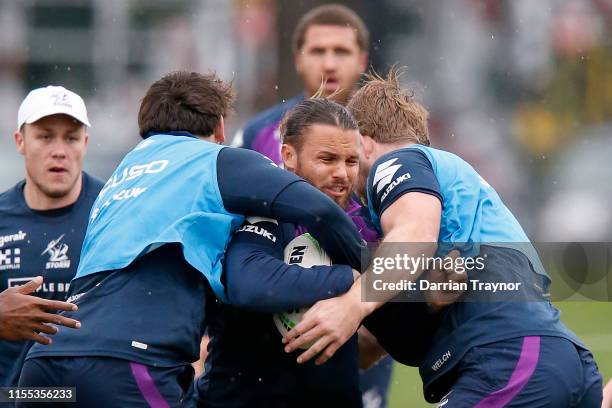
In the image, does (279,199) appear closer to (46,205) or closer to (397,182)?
(397,182)

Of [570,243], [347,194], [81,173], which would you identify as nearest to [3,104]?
[570,243]

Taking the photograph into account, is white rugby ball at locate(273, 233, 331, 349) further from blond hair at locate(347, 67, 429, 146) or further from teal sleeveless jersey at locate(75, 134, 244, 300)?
blond hair at locate(347, 67, 429, 146)

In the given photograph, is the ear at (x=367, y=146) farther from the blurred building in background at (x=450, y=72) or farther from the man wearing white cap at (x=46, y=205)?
the blurred building in background at (x=450, y=72)

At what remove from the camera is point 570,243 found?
15.3 metres

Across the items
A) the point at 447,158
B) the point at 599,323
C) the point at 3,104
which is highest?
the point at 447,158

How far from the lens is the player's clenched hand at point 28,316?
4.29 meters

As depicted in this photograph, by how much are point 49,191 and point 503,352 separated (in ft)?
10.1

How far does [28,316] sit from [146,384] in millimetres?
597

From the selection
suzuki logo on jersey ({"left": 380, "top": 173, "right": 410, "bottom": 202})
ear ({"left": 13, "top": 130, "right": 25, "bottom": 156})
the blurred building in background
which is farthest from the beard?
the blurred building in background

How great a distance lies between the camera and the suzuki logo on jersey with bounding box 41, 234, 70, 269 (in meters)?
6.05

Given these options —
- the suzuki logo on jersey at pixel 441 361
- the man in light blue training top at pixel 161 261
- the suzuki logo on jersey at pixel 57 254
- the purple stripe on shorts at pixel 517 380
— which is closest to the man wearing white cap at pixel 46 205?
the suzuki logo on jersey at pixel 57 254

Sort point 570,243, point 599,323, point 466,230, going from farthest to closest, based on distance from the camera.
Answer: point 570,243 < point 599,323 < point 466,230

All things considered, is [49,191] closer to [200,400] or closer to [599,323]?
[200,400]

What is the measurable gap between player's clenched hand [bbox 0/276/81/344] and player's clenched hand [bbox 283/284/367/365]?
2.89 feet
